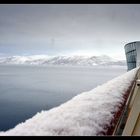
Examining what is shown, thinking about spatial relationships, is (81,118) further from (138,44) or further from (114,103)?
(138,44)

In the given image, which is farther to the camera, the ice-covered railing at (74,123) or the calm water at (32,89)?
the calm water at (32,89)

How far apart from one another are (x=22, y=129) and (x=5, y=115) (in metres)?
26.2

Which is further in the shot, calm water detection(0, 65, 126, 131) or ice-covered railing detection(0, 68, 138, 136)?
calm water detection(0, 65, 126, 131)

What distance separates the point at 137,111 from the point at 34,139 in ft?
2.96

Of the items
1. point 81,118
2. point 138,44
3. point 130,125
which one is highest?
point 138,44

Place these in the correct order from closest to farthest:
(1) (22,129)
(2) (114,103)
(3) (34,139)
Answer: (1) (22,129) < (3) (34,139) < (2) (114,103)

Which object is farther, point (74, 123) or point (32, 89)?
point (32, 89)

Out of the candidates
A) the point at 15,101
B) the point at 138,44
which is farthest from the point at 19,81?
the point at 138,44

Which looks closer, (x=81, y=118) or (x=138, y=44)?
(x=81, y=118)

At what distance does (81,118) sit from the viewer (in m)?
0.55
